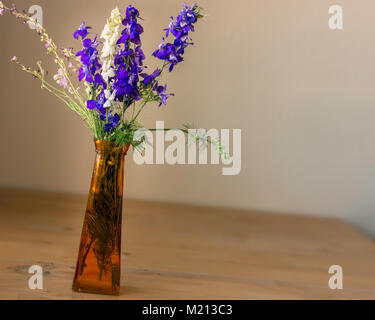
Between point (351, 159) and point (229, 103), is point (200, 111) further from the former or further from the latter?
point (351, 159)

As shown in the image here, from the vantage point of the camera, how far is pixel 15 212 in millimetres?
1604

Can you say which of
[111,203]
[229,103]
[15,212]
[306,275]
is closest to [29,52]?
[15,212]

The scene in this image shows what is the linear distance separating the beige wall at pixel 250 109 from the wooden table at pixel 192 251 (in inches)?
4.1

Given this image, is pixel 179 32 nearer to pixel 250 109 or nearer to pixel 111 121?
pixel 111 121

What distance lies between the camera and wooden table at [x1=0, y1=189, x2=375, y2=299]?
40.7 inches

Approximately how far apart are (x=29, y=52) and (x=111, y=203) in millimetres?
1220

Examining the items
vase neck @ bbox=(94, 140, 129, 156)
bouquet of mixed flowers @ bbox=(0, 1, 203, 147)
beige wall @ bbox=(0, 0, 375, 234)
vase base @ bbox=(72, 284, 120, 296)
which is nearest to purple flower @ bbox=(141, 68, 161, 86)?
bouquet of mixed flowers @ bbox=(0, 1, 203, 147)

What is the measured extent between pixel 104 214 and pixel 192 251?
488mm

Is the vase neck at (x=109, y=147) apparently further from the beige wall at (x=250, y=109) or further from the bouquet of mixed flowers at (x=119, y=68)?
the beige wall at (x=250, y=109)

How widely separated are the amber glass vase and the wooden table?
0.08 meters

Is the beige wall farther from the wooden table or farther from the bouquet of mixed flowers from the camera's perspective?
the bouquet of mixed flowers

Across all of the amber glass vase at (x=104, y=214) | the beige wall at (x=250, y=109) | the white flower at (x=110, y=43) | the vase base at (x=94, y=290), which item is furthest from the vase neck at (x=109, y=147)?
the beige wall at (x=250, y=109)

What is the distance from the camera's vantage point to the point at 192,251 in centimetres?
135

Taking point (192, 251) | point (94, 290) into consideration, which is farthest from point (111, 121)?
point (192, 251)
